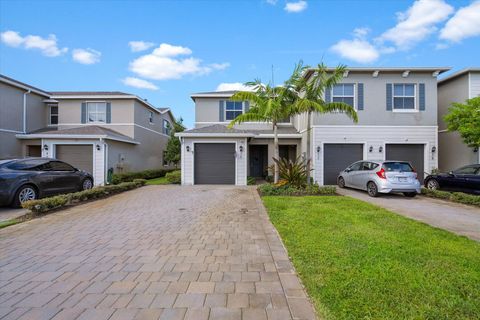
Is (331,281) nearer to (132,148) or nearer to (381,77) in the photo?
(381,77)

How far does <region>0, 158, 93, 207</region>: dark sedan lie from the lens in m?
8.04

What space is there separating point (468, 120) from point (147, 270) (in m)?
13.5

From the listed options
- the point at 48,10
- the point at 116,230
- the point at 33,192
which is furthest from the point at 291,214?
the point at 48,10

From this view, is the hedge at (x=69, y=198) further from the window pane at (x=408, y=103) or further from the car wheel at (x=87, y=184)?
the window pane at (x=408, y=103)

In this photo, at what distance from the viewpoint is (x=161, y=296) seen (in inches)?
120

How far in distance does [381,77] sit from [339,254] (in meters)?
13.6

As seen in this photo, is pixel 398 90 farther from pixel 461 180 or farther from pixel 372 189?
pixel 372 189

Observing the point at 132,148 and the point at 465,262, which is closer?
the point at 465,262

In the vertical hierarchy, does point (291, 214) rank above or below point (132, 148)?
below

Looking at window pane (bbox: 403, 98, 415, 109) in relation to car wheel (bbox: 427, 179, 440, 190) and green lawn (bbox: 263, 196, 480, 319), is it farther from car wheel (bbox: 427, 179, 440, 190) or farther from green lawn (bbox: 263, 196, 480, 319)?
green lawn (bbox: 263, 196, 480, 319)

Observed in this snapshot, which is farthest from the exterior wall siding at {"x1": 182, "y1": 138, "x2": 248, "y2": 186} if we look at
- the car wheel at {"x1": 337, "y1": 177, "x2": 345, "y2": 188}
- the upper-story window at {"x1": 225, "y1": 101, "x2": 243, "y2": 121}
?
the car wheel at {"x1": 337, "y1": 177, "x2": 345, "y2": 188}

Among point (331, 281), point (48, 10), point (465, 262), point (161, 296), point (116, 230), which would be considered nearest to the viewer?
point (161, 296)

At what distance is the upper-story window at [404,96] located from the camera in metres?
14.5

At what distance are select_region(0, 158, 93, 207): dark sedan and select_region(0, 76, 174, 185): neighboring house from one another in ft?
19.2
